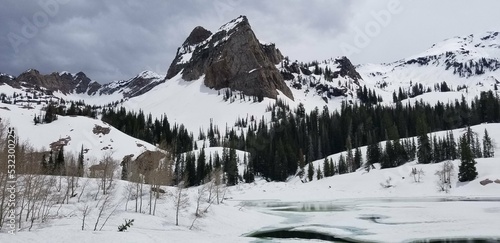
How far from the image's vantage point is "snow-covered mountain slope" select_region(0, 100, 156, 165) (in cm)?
11788

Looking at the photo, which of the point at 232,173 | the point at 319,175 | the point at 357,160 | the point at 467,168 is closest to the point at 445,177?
the point at 467,168

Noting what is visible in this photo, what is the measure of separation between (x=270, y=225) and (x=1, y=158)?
31209 millimetres

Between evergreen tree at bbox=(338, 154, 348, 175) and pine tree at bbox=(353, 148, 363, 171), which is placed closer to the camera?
evergreen tree at bbox=(338, 154, 348, 175)

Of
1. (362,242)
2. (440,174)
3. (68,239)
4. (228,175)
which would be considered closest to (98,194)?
(68,239)

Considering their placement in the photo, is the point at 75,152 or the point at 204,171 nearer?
the point at 75,152

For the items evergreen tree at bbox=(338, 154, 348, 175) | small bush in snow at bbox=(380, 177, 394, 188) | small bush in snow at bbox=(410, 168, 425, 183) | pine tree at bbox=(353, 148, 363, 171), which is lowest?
small bush in snow at bbox=(380, 177, 394, 188)

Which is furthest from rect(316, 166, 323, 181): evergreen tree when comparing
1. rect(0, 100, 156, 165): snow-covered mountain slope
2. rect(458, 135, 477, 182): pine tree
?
rect(0, 100, 156, 165): snow-covered mountain slope

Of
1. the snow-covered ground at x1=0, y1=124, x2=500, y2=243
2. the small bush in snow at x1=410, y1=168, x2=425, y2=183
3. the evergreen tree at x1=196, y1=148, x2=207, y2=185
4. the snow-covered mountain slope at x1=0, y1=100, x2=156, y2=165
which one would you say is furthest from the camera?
the evergreen tree at x1=196, y1=148, x2=207, y2=185

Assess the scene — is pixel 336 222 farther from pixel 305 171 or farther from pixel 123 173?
pixel 305 171

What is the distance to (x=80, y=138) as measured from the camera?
124375 millimetres

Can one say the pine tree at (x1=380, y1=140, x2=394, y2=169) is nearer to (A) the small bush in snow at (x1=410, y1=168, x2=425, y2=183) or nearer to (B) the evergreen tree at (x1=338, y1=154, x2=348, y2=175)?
(B) the evergreen tree at (x1=338, y1=154, x2=348, y2=175)

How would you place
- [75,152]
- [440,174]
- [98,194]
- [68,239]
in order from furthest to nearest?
[75,152] → [440,174] → [98,194] → [68,239]

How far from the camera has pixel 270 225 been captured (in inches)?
1886

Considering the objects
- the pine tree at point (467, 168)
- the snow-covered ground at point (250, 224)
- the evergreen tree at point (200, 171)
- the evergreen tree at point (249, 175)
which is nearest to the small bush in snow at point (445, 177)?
the pine tree at point (467, 168)
